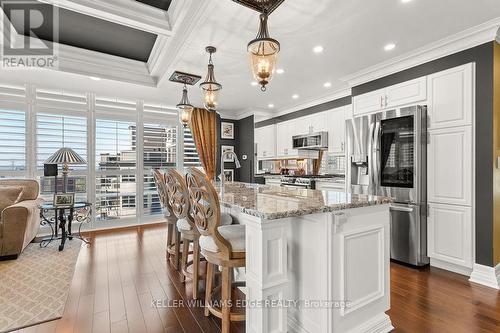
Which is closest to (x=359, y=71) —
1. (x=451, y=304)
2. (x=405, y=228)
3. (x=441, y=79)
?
(x=441, y=79)

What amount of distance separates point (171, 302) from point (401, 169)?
2999 mm

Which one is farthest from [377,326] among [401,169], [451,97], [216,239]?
[451,97]

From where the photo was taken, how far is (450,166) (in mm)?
2816

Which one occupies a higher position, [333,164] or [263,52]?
[263,52]

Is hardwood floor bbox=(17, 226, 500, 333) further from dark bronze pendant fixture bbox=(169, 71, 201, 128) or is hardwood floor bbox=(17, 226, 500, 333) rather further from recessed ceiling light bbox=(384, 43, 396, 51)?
recessed ceiling light bbox=(384, 43, 396, 51)

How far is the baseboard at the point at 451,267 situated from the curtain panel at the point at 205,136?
4404mm

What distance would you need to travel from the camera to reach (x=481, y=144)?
2598 millimetres

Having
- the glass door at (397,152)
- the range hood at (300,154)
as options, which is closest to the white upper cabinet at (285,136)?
the range hood at (300,154)

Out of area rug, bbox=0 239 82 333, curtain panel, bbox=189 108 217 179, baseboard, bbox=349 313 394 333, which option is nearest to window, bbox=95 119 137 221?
curtain panel, bbox=189 108 217 179

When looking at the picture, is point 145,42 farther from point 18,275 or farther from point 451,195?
point 451,195

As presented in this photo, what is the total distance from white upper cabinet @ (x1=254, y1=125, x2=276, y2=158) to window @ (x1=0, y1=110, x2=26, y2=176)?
4.70 meters

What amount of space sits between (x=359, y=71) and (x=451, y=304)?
301 cm

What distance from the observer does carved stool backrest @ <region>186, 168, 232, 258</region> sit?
1538 mm

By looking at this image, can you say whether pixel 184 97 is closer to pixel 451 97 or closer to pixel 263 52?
pixel 263 52
